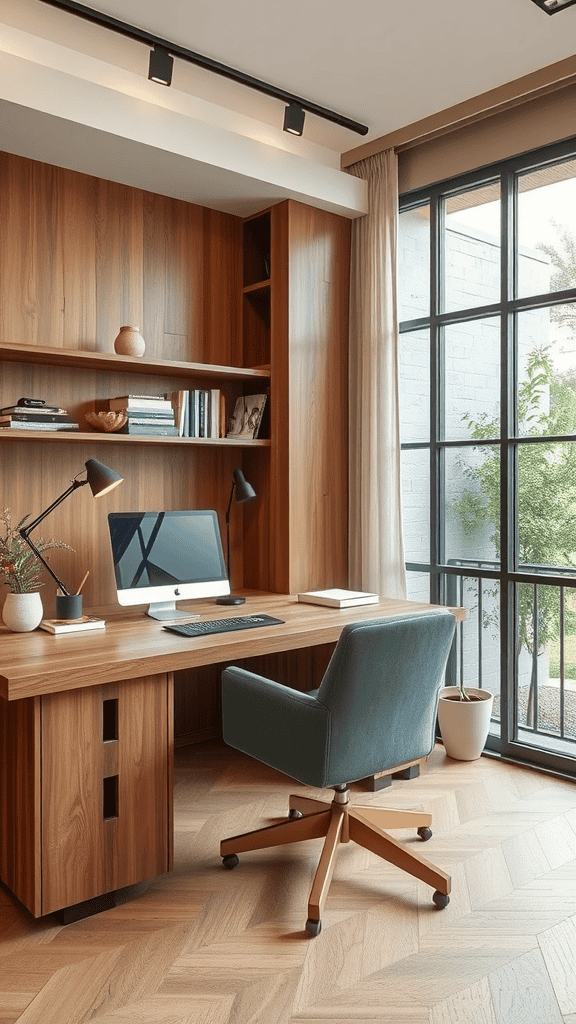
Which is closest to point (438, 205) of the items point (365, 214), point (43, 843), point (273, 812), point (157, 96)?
point (365, 214)

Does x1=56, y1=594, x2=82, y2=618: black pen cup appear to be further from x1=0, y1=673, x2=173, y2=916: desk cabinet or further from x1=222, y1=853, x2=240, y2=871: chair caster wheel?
x1=222, y1=853, x2=240, y2=871: chair caster wheel

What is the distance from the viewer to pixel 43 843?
2055mm

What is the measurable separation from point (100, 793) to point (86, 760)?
107mm

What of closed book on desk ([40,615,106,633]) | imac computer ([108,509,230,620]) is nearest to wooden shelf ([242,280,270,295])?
imac computer ([108,509,230,620])

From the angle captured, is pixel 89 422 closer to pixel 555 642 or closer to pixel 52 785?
pixel 52 785

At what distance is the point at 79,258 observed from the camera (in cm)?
307

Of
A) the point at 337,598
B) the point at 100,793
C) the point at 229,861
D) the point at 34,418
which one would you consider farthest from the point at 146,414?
the point at 229,861

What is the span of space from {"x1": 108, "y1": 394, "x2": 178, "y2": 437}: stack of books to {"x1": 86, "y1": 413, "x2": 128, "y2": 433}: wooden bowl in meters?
0.02

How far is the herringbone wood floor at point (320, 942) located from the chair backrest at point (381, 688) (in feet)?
1.34

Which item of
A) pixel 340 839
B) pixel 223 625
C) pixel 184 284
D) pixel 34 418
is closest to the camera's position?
pixel 340 839

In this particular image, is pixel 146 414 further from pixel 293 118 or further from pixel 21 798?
pixel 21 798

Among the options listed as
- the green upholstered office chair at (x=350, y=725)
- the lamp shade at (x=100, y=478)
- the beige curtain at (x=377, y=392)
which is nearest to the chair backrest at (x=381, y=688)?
the green upholstered office chair at (x=350, y=725)

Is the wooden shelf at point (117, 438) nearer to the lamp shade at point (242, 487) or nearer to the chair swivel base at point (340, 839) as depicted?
the lamp shade at point (242, 487)

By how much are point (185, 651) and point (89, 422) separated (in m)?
1.15
